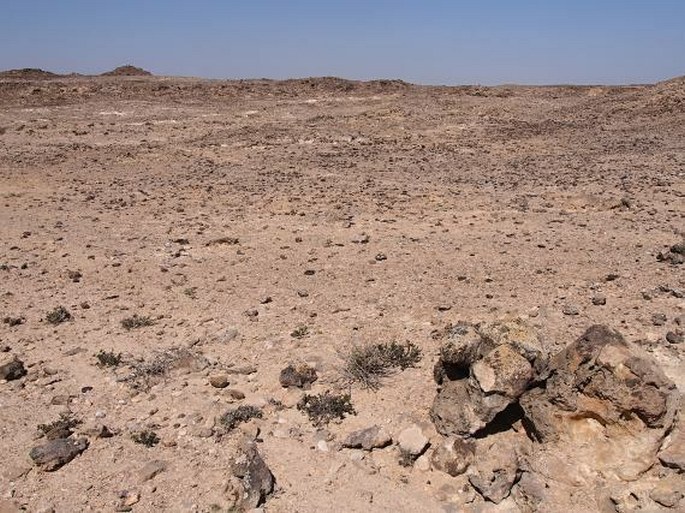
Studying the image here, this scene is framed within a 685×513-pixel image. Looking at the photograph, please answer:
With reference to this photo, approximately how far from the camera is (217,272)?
796cm

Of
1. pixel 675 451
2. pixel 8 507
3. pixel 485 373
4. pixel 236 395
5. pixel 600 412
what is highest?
pixel 485 373

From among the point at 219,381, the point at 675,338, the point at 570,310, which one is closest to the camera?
the point at 219,381

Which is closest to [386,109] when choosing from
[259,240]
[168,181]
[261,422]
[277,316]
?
[168,181]

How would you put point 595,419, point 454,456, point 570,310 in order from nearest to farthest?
point 595,419, point 454,456, point 570,310

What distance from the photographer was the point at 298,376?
213 inches

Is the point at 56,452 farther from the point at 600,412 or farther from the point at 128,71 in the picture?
the point at 128,71

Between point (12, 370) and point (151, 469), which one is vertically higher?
point (12, 370)

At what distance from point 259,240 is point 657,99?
1879 cm

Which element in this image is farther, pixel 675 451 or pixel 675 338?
pixel 675 338

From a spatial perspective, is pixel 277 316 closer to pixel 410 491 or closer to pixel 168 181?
pixel 410 491

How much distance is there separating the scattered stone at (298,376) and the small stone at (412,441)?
1.07m

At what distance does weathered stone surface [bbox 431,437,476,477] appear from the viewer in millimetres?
4359

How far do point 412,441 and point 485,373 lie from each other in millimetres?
730

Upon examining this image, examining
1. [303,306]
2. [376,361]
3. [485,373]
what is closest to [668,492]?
[485,373]
